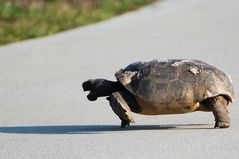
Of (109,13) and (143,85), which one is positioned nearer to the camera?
(143,85)

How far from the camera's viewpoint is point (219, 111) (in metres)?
8.31

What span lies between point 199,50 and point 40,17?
420cm

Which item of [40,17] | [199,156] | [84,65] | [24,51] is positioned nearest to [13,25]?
[40,17]

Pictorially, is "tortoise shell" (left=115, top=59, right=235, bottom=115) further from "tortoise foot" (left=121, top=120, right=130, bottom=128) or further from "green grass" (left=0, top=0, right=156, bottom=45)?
"green grass" (left=0, top=0, right=156, bottom=45)

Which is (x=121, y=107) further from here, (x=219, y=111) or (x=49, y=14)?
(x=49, y=14)

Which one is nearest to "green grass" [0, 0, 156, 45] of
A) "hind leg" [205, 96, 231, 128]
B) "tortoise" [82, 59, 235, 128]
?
"tortoise" [82, 59, 235, 128]

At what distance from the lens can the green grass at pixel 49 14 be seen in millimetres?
16344

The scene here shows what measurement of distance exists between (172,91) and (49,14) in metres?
10.2

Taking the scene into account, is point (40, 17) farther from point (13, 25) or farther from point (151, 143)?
point (151, 143)

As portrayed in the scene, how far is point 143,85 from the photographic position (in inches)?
328

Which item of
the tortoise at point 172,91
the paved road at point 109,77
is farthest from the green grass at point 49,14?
the tortoise at point 172,91

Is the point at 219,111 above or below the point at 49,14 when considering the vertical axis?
above

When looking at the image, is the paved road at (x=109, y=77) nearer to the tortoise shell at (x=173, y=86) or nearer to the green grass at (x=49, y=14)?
the tortoise shell at (x=173, y=86)

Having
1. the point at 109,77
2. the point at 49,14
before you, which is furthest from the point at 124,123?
the point at 49,14
